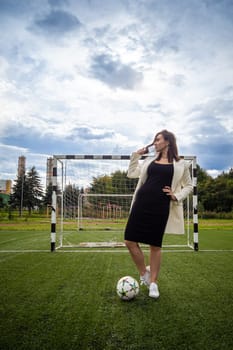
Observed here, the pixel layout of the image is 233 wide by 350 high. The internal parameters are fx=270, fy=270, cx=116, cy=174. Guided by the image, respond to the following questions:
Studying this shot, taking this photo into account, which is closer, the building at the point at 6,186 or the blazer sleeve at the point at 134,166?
the blazer sleeve at the point at 134,166

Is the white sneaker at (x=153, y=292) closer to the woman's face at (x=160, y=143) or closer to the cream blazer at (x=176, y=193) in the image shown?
the cream blazer at (x=176, y=193)

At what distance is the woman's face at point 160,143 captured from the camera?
2818mm

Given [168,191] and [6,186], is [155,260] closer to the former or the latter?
[168,191]

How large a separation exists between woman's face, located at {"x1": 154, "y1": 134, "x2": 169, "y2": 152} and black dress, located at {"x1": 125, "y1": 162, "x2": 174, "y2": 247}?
0.20 m

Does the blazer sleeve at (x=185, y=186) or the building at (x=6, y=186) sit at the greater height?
the building at (x=6, y=186)

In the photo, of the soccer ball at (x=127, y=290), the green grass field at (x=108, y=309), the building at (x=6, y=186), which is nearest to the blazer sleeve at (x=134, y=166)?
the soccer ball at (x=127, y=290)

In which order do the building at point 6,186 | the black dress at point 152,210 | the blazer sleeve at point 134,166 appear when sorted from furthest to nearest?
the building at point 6,186 < the blazer sleeve at point 134,166 < the black dress at point 152,210

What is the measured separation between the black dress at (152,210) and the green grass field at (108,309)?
2.01ft

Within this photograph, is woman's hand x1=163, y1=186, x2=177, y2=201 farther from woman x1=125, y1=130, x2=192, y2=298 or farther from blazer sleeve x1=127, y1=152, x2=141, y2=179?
blazer sleeve x1=127, y1=152, x2=141, y2=179

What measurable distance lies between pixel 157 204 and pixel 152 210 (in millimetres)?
78

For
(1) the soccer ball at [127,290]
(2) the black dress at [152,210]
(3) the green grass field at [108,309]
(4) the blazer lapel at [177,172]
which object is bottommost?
(3) the green grass field at [108,309]

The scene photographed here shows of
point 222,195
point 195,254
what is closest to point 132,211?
point 195,254

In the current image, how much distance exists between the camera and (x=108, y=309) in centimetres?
233

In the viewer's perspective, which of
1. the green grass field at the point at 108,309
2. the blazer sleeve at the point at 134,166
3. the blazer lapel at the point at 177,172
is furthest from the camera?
the blazer sleeve at the point at 134,166
